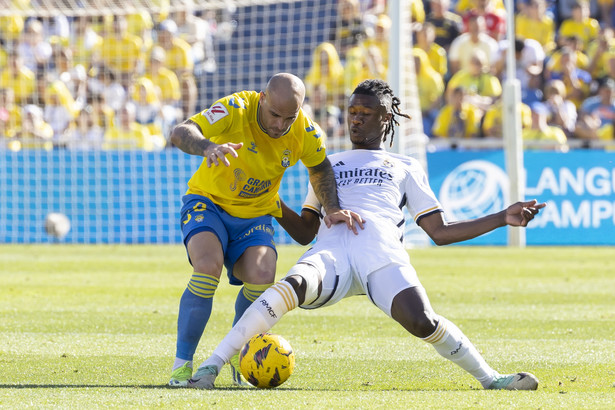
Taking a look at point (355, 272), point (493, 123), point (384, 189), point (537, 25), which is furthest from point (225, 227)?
point (537, 25)

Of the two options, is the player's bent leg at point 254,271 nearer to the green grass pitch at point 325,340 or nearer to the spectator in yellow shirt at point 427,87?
the green grass pitch at point 325,340

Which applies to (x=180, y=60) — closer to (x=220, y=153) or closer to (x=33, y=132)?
(x=33, y=132)

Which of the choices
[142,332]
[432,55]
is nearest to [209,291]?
[142,332]

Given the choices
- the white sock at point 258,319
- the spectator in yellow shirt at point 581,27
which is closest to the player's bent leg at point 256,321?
the white sock at point 258,319

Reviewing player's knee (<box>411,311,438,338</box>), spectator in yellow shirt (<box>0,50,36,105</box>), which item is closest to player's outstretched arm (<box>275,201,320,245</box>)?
player's knee (<box>411,311,438,338</box>)

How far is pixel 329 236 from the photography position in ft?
19.2

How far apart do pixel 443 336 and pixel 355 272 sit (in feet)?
2.13

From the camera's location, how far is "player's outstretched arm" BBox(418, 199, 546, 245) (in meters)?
5.38

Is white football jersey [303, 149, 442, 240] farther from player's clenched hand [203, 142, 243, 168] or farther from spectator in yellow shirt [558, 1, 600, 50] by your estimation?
spectator in yellow shirt [558, 1, 600, 50]

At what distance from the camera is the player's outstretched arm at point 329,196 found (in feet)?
18.8

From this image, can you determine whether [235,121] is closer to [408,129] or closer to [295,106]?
[295,106]

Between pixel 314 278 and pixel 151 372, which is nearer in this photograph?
pixel 314 278

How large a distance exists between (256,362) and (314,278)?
0.56 meters

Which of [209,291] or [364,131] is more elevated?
[364,131]
